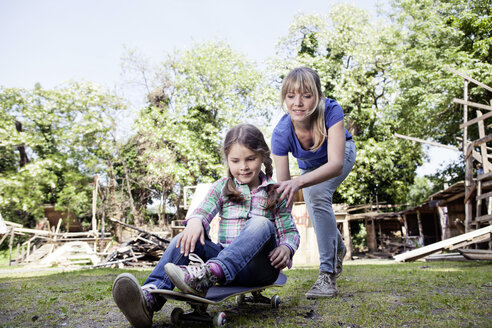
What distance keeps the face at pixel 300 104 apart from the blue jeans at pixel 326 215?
1.85 feet

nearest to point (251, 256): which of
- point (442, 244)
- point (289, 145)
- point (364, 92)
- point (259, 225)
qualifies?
point (259, 225)

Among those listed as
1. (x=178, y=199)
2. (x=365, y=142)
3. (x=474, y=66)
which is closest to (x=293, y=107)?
(x=474, y=66)

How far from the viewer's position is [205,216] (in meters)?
2.40

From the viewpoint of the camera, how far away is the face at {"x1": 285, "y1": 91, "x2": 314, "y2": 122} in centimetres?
289

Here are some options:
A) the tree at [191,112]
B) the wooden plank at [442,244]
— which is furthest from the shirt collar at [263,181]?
the tree at [191,112]

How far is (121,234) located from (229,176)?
25.4 meters

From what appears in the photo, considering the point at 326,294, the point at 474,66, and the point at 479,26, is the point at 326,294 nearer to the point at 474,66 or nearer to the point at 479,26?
the point at 474,66

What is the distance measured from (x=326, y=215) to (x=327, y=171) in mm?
727

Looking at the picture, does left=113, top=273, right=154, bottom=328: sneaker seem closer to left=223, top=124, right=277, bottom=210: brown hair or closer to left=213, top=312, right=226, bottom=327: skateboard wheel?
left=213, top=312, right=226, bottom=327: skateboard wheel

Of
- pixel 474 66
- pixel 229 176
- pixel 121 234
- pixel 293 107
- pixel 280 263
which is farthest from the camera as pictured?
pixel 121 234

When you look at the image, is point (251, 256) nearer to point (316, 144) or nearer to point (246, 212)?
point (246, 212)

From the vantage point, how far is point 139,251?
1481 centimetres

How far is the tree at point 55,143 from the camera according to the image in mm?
24344

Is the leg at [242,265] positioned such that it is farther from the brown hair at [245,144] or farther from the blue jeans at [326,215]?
the blue jeans at [326,215]
